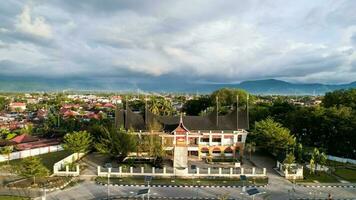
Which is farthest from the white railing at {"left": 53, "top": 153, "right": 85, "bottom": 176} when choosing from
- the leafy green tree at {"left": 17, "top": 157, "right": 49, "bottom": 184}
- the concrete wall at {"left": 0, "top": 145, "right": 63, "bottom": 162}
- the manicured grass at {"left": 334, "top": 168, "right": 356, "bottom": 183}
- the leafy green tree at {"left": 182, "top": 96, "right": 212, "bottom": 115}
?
the leafy green tree at {"left": 182, "top": 96, "right": 212, "bottom": 115}

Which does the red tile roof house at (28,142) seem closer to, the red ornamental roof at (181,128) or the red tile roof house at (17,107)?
the red ornamental roof at (181,128)

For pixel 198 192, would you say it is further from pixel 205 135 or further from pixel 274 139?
pixel 274 139

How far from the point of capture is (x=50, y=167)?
35656 mm

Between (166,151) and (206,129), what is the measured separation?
5758mm

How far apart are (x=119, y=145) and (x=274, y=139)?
702 inches

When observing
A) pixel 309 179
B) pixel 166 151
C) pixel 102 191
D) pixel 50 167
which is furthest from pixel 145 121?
pixel 309 179

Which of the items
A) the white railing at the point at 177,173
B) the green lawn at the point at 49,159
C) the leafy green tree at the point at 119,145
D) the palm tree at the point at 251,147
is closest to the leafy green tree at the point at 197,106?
the palm tree at the point at 251,147

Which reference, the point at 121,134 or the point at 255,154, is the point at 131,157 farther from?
the point at 255,154

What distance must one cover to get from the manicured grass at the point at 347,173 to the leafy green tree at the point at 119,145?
21.6 meters

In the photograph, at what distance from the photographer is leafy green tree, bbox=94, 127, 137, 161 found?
3641 cm

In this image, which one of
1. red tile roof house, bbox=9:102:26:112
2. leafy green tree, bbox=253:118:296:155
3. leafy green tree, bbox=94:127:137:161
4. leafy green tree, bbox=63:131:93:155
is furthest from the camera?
red tile roof house, bbox=9:102:26:112

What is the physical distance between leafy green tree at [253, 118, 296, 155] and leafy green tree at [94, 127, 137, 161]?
15.4 meters

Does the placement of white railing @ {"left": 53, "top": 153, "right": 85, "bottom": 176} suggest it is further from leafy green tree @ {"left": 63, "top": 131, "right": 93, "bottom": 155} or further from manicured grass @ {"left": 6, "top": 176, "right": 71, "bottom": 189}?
leafy green tree @ {"left": 63, "top": 131, "right": 93, "bottom": 155}

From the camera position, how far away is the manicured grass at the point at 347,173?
33.2 metres
